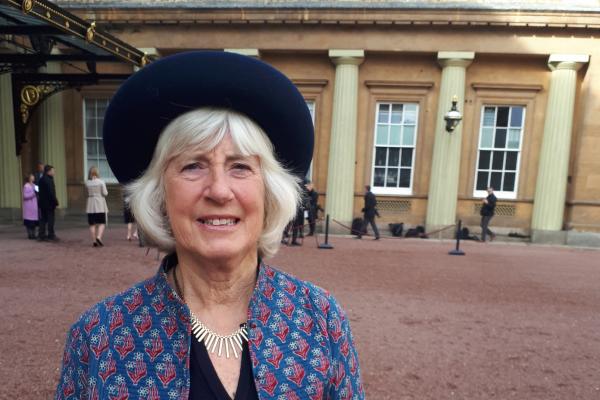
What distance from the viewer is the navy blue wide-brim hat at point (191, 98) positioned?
1.08m

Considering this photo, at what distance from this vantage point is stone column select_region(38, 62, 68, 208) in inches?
524

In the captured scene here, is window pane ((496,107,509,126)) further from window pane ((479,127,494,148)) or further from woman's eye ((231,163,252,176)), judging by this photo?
woman's eye ((231,163,252,176))

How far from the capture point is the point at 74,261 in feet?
24.3

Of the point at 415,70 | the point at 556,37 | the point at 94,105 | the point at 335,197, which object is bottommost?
the point at 335,197

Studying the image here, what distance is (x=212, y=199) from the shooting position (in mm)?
1081

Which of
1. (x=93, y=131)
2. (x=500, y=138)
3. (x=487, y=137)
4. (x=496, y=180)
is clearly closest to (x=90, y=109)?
(x=93, y=131)

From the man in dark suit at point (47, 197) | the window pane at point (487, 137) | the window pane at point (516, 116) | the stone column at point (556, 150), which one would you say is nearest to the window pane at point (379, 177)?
the window pane at point (487, 137)

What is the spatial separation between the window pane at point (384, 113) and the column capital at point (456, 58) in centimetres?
215

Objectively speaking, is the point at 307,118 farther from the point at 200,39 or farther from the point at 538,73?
the point at 538,73

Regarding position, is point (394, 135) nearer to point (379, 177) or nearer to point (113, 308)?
point (379, 177)

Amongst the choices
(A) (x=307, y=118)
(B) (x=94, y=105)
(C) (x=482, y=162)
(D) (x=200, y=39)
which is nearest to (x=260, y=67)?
(A) (x=307, y=118)

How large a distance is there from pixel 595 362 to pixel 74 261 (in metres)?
7.97

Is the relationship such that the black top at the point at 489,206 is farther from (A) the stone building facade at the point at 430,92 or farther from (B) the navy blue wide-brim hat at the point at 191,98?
(B) the navy blue wide-brim hat at the point at 191,98

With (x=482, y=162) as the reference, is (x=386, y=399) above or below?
below
